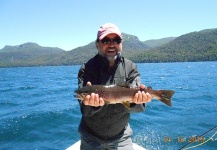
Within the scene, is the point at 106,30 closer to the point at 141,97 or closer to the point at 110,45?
the point at 110,45

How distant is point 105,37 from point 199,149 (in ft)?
25.3

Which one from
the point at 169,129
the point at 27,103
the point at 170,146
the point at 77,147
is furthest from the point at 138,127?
the point at 27,103

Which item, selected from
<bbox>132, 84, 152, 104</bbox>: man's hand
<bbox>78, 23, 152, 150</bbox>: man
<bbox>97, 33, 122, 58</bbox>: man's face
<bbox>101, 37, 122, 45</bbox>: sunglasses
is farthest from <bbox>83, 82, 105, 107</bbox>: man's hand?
<bbox>101, 37, 122, 45</bbox>: sunglasses

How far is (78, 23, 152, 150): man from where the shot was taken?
14.3ft

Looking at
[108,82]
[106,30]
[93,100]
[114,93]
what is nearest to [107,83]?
[108,82]

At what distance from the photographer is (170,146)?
35.5 feet

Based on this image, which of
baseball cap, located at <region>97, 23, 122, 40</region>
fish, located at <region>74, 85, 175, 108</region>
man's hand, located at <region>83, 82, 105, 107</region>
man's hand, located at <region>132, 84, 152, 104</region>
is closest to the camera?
man's hand, located at <region>83, 82, 105, 107</region>

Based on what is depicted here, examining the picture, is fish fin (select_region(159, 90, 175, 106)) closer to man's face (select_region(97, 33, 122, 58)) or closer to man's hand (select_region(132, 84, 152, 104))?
man's hand (select_region(132, 84, 152, 104))

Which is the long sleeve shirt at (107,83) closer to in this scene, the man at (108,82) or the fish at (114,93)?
the man at (108,82)

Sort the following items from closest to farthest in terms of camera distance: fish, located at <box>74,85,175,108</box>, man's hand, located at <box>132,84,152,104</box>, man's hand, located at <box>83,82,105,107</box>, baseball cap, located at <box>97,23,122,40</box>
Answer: man's hand, located at <box>83,82,105,107</box>, fish, located at <box>74,85,175,108</box>, man's hand, located at <box>132,84,152,104</box>, baseball cap, located at <box>97,23,122,40</box>

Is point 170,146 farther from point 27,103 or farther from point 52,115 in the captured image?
point 27,103

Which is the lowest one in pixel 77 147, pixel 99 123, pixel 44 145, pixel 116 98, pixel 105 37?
pixel 44 145

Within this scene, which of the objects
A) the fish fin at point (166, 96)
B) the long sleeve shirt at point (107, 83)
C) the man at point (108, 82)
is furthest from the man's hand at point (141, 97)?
the fish fin at point (166, 96)

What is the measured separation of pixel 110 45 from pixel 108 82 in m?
0.66
